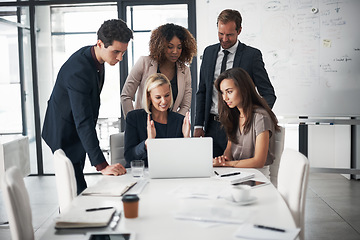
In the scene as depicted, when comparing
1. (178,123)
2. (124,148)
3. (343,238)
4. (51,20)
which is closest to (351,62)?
(343,238)

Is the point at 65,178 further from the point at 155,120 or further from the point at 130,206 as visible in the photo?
the point at 155,120

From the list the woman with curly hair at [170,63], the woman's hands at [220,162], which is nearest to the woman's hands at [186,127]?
the woman's hands at [220,162]

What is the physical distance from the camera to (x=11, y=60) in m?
5.34

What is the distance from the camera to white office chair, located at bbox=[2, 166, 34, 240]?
54.4 inches

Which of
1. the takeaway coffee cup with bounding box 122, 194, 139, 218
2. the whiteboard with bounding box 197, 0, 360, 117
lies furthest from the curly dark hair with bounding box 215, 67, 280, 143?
the whiteboard with bounding box 197, 0, 360, 117

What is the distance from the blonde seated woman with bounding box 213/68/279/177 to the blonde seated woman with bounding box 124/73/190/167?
0.30m

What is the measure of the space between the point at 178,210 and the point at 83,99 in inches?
39.5

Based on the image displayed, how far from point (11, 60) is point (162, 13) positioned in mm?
2004

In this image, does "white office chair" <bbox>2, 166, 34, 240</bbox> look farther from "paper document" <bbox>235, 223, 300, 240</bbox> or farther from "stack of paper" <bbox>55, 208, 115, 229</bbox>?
"paper document" <bbox>235, 223, 300, 240</bbox>

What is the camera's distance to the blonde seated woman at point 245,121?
2.56 m

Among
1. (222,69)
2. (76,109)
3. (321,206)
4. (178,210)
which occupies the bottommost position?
(321,206)

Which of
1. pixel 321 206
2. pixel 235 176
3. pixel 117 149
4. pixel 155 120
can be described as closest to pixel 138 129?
pixel 155 120

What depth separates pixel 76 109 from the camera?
2283mm

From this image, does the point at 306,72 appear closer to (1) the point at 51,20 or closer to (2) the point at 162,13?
(2) the point at 162,13
